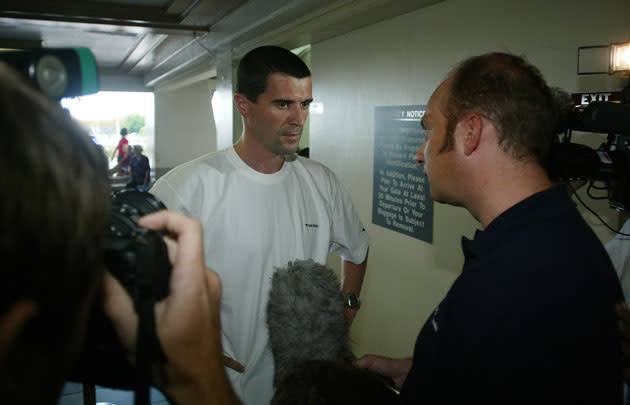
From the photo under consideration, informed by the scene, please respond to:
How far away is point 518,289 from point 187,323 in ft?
1.87

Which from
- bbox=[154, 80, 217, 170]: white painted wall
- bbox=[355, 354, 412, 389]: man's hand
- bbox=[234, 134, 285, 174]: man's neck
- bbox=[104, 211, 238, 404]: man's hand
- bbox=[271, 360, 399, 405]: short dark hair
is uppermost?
bbox=[154, 80, 217, 170]: white painted wall

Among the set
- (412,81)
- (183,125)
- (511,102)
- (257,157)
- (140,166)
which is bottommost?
(140,166)

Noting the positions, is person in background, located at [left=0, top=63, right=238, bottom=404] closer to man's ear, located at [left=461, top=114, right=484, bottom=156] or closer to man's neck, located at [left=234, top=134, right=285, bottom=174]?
man's ear, located at [left=461, top=114, right=484, bottom=156]

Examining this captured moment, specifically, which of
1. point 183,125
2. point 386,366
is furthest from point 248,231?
point 183,125

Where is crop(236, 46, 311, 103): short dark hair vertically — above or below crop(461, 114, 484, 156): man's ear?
above

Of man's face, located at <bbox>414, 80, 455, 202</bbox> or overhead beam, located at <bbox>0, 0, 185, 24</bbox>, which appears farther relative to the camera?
overhead beam, located at <bbox>0, 0, 185, 24</bbox>

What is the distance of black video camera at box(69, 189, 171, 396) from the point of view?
490mm

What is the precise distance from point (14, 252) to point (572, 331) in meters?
0.80

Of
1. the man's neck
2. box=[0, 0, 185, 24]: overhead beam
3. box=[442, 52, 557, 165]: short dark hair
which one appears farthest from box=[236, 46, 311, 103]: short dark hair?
box=[0, 0, 185, 24]: overhead beam

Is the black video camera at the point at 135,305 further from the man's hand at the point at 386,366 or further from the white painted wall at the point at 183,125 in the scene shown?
the white painted wall at the point at 183,125

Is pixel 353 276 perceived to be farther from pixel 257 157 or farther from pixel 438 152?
pixel 438 152

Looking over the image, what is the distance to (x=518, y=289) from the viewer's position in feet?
2.58

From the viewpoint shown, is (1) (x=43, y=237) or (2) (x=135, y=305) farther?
(2) (x=135, y=305)

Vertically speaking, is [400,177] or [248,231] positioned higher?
[400,177]
